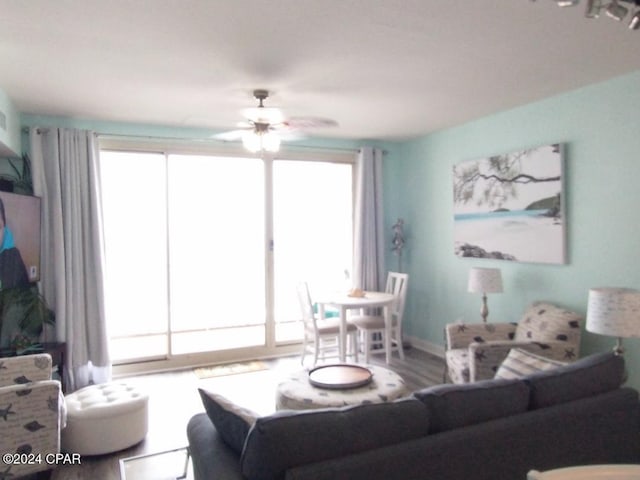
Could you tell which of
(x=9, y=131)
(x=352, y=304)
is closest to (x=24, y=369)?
(x=9, y=131)

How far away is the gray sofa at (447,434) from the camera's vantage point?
Answer: 1.49 metres

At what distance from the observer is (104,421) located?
117 inches

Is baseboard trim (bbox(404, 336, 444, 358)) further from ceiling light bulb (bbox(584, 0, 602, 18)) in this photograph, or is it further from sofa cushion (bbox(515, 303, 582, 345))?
ceiling light bulb (bbox(584, 0, 602, 18))

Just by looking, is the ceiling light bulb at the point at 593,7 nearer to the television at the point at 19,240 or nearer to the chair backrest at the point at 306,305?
the chair backrest at the point at 306,305

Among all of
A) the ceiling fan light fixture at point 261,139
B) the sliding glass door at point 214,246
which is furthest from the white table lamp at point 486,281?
the ceiling fan light fixture at point 261,139

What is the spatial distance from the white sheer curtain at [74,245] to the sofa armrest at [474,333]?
3.25 metres

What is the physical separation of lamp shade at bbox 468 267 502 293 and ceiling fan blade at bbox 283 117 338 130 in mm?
1929

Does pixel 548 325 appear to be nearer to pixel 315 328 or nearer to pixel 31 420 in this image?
pixel 315 328

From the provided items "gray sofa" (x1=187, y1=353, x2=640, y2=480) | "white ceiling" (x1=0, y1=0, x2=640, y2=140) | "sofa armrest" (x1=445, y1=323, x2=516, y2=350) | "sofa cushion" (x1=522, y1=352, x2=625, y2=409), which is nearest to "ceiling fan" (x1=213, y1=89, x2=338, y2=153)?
"white ceiling" (x1=0, y1=0, x2=640, y2=140)

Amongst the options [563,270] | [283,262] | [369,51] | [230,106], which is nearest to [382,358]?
[283,262]

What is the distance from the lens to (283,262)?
559 centimetres

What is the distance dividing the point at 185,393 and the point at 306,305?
1.48m

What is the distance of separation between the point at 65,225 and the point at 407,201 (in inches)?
153

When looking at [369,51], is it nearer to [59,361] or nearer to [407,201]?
[407,201]
